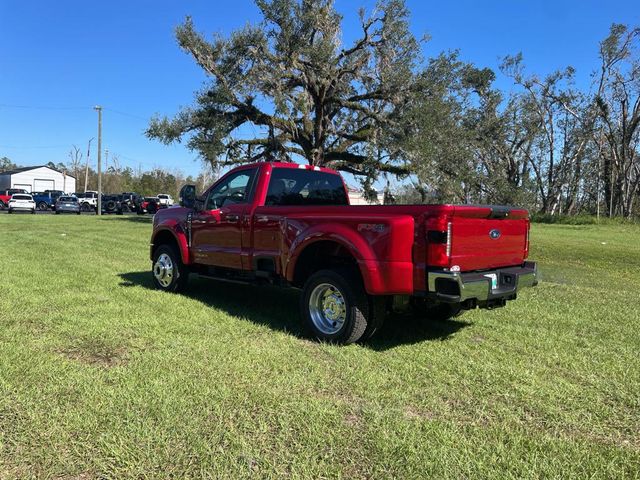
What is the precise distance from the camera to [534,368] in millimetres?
4625

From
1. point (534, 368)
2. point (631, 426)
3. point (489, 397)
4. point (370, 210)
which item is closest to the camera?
point (631, 426)

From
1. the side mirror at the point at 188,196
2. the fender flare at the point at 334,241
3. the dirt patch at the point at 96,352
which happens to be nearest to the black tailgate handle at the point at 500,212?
the fender flare at the point at 334,241

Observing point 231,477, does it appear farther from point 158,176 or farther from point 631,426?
point 158,176

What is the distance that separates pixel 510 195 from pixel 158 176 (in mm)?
72057

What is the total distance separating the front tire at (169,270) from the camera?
7.68m

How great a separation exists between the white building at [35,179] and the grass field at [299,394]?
81346 millimetres

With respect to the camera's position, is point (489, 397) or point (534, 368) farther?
point (534, 368)

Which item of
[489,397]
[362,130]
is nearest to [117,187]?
[362,130]

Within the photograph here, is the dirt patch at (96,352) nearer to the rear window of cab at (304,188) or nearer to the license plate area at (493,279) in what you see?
the rear window of cab at (304,188)

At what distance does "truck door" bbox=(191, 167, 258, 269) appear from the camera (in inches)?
261

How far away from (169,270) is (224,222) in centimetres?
160

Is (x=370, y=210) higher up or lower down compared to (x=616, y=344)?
higher up

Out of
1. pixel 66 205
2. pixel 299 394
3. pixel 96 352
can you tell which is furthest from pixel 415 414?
pixel 66 205

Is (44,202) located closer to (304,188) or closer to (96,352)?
(304,188)
